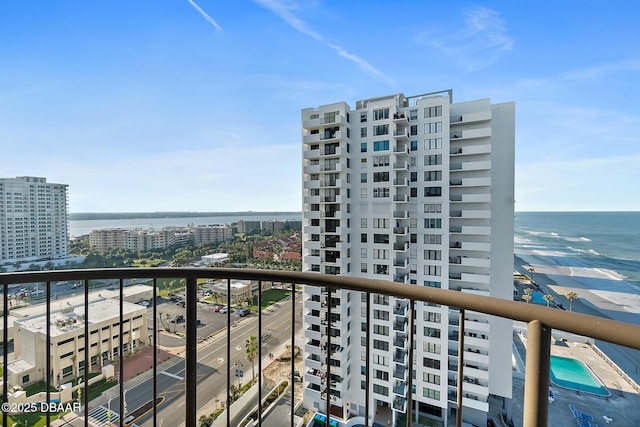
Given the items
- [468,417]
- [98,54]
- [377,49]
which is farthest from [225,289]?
[468,417]

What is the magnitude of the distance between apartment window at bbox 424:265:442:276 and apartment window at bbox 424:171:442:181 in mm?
4171

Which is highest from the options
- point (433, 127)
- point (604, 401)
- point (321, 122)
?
point (321, 122)

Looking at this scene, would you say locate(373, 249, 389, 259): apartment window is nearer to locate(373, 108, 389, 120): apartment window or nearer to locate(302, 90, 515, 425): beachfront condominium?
locate(302, 90, 515, 425): beachfront condominium

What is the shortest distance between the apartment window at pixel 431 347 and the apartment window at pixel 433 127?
32.2ft

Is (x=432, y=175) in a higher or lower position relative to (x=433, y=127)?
lower

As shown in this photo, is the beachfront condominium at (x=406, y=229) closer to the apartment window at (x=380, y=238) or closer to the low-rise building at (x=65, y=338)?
the apartment window at (x=380, y=238)

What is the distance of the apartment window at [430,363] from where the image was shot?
11297 mm

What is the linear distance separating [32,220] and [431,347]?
17.0 meters

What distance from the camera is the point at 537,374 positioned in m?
0.82

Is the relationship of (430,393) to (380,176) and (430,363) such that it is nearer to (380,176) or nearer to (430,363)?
(430,363)

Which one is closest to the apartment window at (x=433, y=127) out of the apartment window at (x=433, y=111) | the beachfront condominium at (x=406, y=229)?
the beachfront condominium at (x=406, y=229)

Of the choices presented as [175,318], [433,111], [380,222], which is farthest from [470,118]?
[175,318]

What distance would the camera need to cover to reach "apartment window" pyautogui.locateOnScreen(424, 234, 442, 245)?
12.1 meters

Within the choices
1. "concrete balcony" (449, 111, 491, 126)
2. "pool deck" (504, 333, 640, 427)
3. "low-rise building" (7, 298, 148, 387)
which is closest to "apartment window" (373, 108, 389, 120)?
"concrete balcony" (449, 111, 491, 126)
